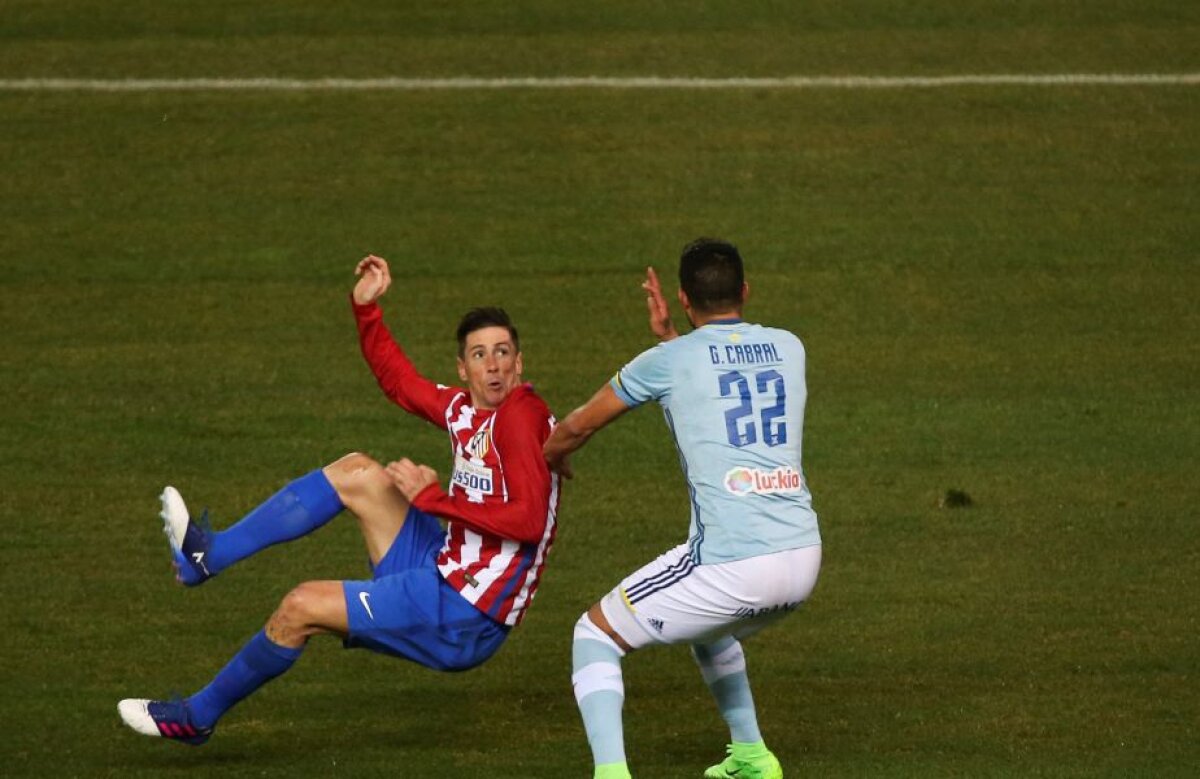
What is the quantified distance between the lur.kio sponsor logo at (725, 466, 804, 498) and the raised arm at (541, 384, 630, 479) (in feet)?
1.56

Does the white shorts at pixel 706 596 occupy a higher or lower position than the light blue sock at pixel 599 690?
higher

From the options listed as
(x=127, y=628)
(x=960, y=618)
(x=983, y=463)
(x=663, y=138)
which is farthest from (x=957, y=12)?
(x=127, y=628)

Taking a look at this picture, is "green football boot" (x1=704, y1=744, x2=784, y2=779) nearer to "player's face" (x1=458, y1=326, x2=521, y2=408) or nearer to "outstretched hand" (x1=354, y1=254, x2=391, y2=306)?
"player's face" (x1=458, y1=326, x2=521, y2=408)

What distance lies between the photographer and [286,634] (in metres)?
8.29

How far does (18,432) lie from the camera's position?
13297 mm

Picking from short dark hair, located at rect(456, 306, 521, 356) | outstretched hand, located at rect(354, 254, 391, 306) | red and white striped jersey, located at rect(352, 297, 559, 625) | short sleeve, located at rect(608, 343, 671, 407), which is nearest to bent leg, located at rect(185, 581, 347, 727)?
red and white striped jersey, located at rect(352, 297, 559, 625)

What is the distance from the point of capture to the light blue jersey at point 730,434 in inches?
307

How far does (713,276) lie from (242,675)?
8.09 ft

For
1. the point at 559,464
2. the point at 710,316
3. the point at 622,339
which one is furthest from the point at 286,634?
the point at 622,339

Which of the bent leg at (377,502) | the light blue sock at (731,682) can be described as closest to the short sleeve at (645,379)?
the light blue sock at (731,682)

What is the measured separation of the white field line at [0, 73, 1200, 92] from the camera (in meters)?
18.0

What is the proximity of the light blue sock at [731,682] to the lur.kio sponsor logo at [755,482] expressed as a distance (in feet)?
2.72

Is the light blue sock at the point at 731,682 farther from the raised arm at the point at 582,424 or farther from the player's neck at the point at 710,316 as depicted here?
the player's neck at the point at 710,316

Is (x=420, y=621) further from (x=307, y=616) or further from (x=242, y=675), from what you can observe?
(x=242, y=675)
